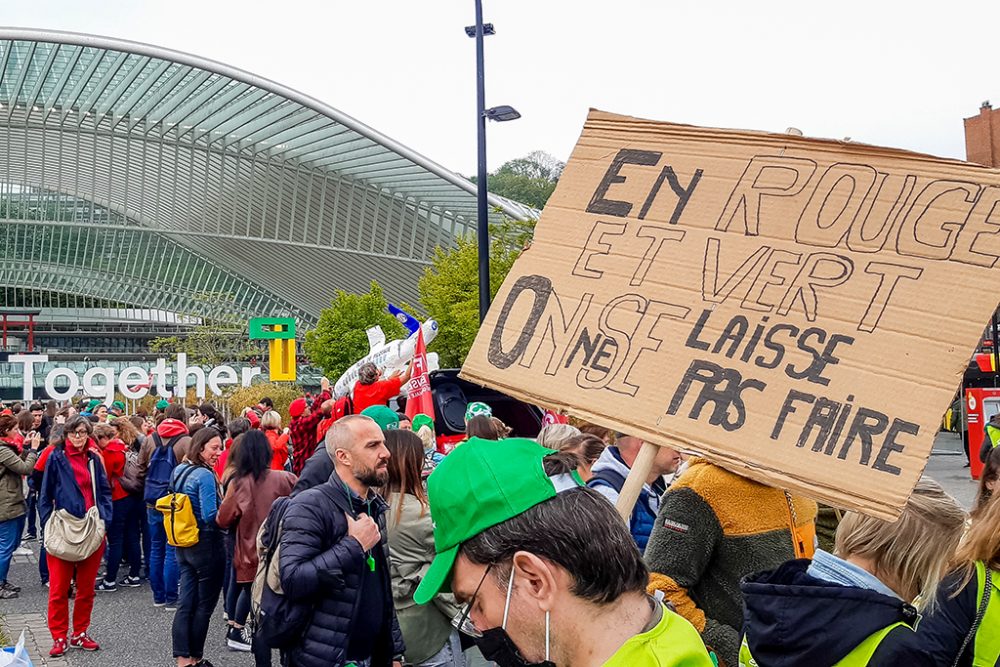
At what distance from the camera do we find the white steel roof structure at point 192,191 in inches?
1583

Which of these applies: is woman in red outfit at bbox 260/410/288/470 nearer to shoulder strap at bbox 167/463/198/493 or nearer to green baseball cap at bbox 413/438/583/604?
shoulder strap at bbox 167/463/198/493

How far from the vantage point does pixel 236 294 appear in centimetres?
6081

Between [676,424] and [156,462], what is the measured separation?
7.64m

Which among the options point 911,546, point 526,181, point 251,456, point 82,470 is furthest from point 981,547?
point 526,181

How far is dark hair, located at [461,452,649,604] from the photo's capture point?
1866 millimetres

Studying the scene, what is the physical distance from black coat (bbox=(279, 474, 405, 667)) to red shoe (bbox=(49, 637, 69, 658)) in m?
3.93

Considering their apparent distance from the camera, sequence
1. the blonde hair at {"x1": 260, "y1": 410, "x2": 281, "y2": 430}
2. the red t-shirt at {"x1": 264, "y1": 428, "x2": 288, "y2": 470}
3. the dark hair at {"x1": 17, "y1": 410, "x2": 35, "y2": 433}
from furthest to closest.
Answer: the dark hair at {"x1": 17, "y1": 410, "x2": 35, "y2": 433} < the red t-shirt at {"x1": 264, "y1": 428, "x2": 288, "y2": 470} < the blonde hair at {"x1": 260, "y1": 410, "x2": 281, "y2": 430}

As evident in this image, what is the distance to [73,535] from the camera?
307 inches

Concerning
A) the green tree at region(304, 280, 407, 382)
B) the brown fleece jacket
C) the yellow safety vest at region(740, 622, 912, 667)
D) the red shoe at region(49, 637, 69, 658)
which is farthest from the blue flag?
the green tree at region(304, 280, 407, 382)

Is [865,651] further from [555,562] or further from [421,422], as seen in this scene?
[421,422]

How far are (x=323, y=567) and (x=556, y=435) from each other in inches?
77.2

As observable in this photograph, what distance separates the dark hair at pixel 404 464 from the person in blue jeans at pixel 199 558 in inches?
107

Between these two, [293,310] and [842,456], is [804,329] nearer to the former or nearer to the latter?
[842,456]

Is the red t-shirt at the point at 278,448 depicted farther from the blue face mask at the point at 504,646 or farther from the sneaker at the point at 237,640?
the blue face mask at the point at 504,646
